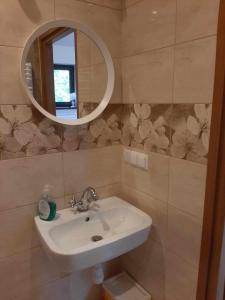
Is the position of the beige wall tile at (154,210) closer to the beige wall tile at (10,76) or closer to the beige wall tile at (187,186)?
the beige wall tile at (187,186)

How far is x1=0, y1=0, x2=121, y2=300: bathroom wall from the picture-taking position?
1120 mm

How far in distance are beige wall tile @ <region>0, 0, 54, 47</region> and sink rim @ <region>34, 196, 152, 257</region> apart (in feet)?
2.93

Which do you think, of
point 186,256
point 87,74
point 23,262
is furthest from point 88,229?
point 87,74

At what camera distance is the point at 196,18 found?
99 centimetres

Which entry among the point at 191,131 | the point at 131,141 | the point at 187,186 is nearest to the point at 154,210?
the point at 187,186

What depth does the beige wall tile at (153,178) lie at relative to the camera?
1.26 meters

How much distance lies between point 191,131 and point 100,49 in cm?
70

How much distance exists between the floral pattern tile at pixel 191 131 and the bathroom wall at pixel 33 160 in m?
0.47

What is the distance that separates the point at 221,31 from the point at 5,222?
130 cm

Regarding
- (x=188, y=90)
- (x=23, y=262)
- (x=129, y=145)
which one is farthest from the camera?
(x=129, y=145)

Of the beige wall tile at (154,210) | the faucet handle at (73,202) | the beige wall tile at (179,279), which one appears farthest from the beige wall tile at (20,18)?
the beige wall tile at (179,279)

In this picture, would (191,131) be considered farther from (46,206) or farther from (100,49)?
(46,206)

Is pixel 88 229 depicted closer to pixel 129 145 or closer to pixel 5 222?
pixel 5 222

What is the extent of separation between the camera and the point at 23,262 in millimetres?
1323
